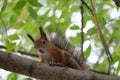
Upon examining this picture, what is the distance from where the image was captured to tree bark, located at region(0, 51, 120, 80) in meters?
1.31

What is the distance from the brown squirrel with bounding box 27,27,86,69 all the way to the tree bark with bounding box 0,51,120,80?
42 cm

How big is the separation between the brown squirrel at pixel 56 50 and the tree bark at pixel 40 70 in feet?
1.39

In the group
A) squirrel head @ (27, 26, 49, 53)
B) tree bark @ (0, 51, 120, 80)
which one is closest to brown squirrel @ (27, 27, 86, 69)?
squirrel head @ (27, 26, 49, 53)

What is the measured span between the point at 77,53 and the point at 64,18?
0.24 metres

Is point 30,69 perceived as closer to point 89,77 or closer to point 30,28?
point 89,77

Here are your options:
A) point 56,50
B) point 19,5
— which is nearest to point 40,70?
point 19,5

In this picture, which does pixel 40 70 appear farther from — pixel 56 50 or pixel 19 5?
pixel 56 50

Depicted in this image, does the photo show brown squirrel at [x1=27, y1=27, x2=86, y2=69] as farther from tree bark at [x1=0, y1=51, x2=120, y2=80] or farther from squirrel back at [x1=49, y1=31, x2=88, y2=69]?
tree bark at [x1=0, y1=51, x2=120, y2=80]

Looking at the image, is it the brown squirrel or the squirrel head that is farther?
the squirrel head

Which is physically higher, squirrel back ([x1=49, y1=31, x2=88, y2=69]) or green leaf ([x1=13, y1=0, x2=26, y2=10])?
green leaf ([x1=13, y1=0, x2=26, y2=10])

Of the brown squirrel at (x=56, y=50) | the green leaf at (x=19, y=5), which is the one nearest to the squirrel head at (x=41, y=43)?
the brown squirrel at (x=56, y=50)

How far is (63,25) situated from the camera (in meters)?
1.83

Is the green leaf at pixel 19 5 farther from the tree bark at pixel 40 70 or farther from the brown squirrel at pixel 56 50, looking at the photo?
the brown squirrel at pixel 56 50

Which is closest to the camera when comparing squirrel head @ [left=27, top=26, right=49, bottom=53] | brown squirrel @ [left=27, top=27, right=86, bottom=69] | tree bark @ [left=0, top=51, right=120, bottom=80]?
tree bark @ [left=0, top=51, right=120, bottom=80]
